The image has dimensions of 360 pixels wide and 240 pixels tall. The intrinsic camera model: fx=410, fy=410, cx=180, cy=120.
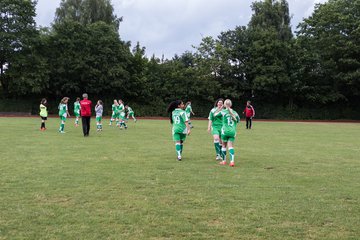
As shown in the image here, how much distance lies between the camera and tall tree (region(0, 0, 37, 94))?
47.5m

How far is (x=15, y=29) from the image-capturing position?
158 feet

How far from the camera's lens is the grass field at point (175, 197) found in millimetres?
5465

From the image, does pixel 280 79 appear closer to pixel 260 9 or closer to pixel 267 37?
pixel 267 37

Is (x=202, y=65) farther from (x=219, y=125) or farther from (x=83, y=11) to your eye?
(x=219, y=125)

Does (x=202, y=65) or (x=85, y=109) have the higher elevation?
(x=202, y=65)

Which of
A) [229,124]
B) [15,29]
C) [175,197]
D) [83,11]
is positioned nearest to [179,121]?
[229,124]

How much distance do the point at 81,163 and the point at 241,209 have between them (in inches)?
233

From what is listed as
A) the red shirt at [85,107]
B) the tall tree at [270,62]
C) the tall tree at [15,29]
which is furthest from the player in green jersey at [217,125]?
the tall tree at [15,29]

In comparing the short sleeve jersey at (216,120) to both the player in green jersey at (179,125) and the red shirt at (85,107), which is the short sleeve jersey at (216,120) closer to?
the player in green jersey at (179,125)

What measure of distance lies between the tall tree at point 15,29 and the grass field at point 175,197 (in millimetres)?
38662

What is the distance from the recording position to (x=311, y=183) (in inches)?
344

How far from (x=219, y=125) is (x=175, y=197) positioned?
5667 millimetres

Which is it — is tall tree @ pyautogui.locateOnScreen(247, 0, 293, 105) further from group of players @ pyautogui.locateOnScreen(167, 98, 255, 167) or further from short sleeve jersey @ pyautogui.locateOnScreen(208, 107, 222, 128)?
group of players @ pyautogui.locateOnScreen(167, 98, 255, 167)

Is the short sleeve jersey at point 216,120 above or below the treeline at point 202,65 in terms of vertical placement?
below
